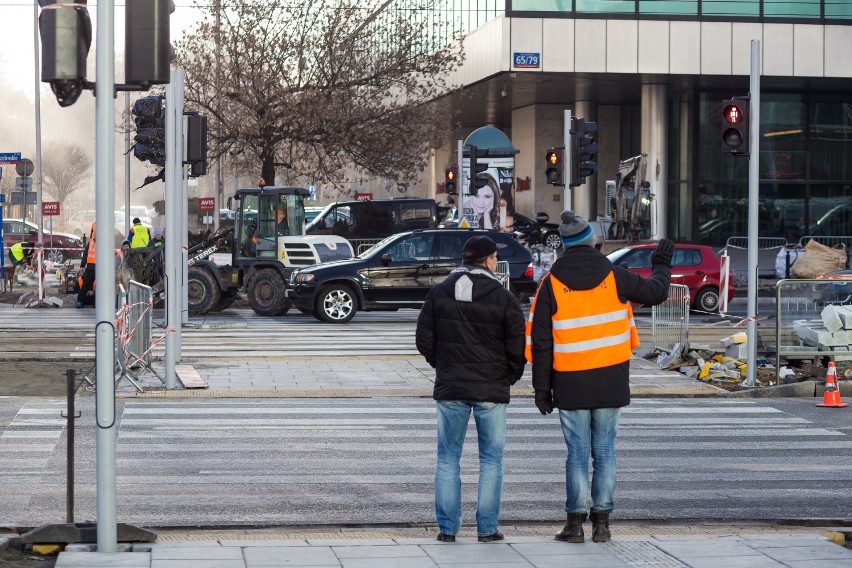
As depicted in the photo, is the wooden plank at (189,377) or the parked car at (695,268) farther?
the parked car at (695,268)

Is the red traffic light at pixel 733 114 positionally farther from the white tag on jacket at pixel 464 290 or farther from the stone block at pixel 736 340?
the white tag on jacket at pixel 464 290

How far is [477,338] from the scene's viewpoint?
7.45 m

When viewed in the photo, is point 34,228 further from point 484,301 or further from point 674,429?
point 484,301

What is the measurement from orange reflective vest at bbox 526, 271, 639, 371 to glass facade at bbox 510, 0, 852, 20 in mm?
33832

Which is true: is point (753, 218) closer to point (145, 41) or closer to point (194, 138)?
point (194, 138)

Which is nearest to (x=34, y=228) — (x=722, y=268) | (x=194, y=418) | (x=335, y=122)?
(x=335, y=122)

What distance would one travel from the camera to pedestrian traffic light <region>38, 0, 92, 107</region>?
680cm

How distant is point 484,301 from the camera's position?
24.4 ft

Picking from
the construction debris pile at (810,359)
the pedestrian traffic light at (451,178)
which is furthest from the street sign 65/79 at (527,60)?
the construction debris pile at (810,359)

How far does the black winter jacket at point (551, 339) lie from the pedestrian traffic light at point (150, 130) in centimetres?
835

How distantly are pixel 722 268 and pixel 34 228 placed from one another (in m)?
33.5

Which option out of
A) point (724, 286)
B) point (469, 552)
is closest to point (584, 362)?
point (469, 552)

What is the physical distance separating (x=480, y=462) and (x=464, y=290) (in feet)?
3.13

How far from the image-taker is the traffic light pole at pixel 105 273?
22.4 ft
